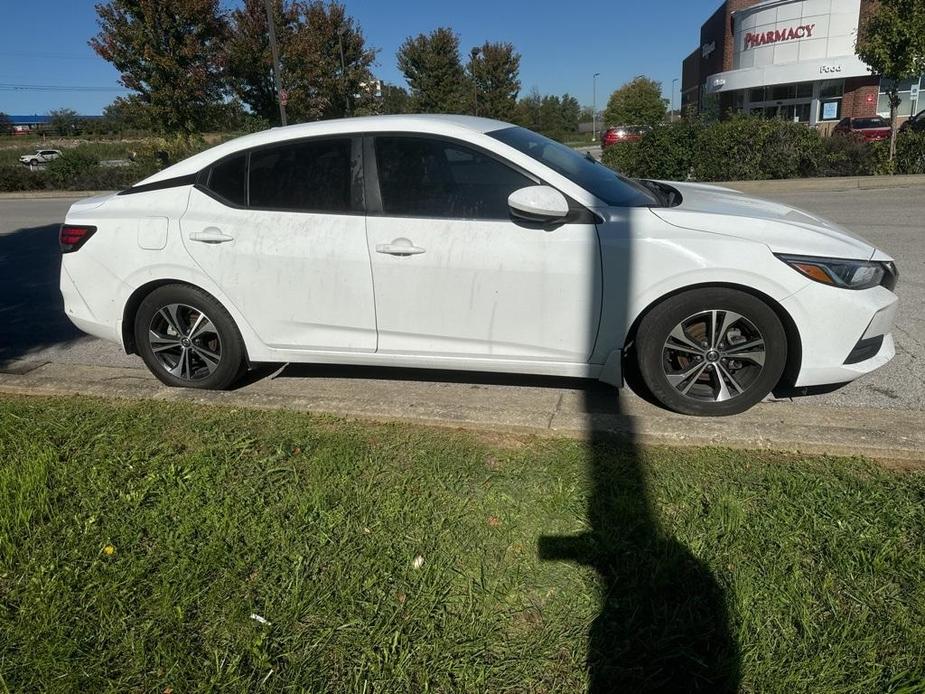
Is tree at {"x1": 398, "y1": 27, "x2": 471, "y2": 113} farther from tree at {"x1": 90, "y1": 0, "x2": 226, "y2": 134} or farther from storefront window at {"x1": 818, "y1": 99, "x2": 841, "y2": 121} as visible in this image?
storefront window at {"x1": 818, "y1": 99, "x2": 841, "y2": 121}

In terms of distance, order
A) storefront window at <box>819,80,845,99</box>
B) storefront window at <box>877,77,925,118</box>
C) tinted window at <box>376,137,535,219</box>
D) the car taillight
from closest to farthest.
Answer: tinted window at <box>376,137,535,219</box>, the car taillight, storefront window at <box>877,77,925,118</box>, storefront window at <box>819,80,845,99</box>

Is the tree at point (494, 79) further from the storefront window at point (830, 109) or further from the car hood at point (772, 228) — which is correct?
the car hood at point (772, 228)

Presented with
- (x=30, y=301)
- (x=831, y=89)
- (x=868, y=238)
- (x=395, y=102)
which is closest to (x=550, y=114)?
(x=395, y=102)

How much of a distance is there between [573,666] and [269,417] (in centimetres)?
226

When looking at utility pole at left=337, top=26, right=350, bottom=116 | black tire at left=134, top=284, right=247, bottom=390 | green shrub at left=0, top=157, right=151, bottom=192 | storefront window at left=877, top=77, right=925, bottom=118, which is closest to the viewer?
black tire at left=134, top=284, right=247, bottom=390

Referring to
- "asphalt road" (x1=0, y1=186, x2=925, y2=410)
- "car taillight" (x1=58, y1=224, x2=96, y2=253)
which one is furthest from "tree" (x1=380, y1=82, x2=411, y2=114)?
"car taillight" (x1=58, y1=224, x2=96, y2=253)

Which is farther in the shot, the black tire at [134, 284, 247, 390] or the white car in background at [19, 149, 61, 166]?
the white car in background at [19, 149, 61, 166]

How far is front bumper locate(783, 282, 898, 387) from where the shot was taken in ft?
11.1

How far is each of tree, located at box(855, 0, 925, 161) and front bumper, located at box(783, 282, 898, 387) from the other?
14797mm

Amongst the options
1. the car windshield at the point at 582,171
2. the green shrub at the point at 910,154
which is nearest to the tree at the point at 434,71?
the green shrub at the point at 910,154

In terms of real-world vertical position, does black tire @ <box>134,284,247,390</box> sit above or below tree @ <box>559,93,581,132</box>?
below

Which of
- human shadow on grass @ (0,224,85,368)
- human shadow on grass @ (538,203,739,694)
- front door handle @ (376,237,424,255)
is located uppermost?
front door handle @ (376,237,424,255)

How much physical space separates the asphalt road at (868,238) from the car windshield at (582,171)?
46.6 inches

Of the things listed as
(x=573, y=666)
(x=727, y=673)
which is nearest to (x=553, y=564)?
(x=573, y=666)
